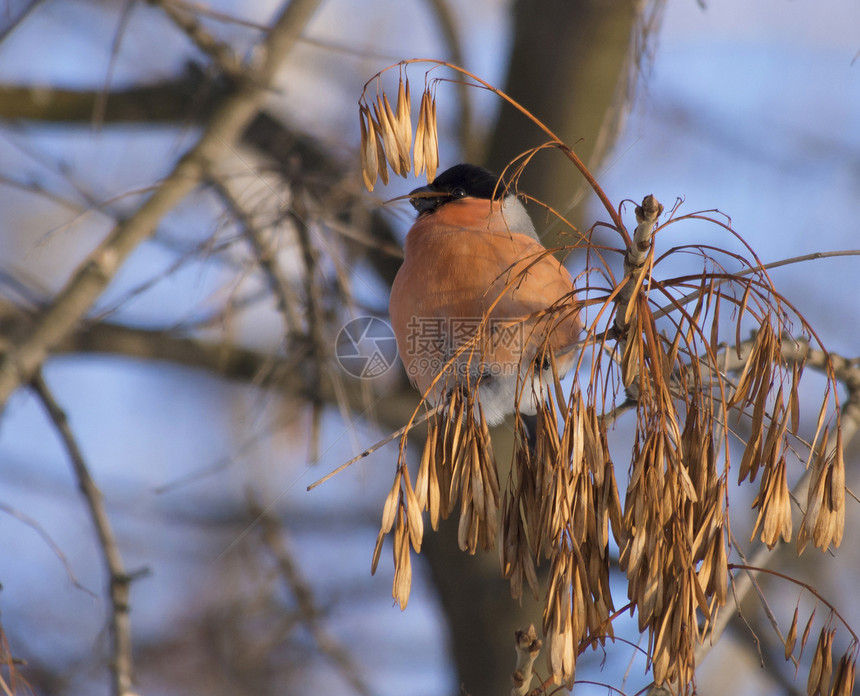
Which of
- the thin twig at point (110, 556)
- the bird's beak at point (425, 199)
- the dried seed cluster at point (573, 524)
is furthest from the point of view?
the bird's beak at point (425, 199)

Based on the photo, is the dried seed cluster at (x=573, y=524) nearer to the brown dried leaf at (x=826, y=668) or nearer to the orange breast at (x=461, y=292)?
the brown dried leaf at (x=826, y=668)

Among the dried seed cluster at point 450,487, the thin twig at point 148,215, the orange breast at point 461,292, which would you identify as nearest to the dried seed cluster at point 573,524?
the dried seed cluster at point 450,487

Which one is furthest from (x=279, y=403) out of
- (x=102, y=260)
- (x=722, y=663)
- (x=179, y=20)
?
(x=722, y=663)

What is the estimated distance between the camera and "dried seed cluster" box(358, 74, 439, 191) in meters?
0.89

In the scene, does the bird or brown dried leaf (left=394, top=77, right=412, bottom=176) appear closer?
brown dried leaf (left=394, top=77, right=412, bottom=176)

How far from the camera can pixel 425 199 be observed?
1.77m

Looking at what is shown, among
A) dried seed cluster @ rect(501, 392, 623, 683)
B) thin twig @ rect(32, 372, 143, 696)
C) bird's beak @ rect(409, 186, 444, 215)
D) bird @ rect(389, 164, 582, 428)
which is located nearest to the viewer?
dried seed cluster @ rect(501, 392, 623, 683)

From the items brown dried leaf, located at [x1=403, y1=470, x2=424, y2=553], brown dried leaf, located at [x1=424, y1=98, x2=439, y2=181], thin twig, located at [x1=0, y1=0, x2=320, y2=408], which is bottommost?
brown dried leaf, located at [x1=403, y1=470, x2=424, y2=553]

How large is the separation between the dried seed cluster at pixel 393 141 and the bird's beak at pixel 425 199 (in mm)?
748

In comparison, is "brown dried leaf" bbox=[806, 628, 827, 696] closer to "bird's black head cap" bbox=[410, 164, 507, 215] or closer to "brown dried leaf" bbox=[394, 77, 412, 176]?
"brown dried leaf" bbox=[394, 77, 412, 176]

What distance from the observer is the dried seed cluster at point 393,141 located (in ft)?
2.93

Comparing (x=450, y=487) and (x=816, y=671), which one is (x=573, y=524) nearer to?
(x=450, y=487)

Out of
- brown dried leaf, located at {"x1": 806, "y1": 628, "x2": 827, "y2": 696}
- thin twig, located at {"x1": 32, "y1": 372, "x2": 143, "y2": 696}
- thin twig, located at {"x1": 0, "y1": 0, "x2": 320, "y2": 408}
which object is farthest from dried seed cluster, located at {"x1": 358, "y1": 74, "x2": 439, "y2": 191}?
thin twig, located at {"x1": 32, "y1": 372, "x2": 143, "y2": 696}

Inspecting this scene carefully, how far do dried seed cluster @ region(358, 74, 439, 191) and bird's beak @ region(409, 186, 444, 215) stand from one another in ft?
2.45
